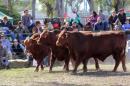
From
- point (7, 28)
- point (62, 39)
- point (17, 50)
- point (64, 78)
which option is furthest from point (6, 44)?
point (64, 78)

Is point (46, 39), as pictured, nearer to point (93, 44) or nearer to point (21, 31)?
point (93, 44)

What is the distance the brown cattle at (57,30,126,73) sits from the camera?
16203mm

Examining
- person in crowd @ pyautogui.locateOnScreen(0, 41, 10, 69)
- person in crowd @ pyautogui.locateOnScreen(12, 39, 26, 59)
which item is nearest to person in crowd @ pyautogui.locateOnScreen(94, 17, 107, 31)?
person in crowd @ pyautogui.locateOnScreen(12, 39, 26, 59)

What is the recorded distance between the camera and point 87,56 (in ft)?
54.0

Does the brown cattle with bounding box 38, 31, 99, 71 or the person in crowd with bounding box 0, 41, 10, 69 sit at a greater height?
the brown cattle with bounding box 38, 31, 99, 71

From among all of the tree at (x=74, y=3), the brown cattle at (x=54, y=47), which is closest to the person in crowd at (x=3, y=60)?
the brown cattle at (x=54, y=47)

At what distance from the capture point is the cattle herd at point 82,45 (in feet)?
53.3

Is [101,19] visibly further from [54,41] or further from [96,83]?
[96,83]

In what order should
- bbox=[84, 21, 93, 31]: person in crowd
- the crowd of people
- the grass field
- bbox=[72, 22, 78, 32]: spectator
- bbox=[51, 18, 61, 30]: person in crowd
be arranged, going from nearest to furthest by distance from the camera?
1. the grass field
2. bbox=[72, 22, 78, 32]: spectator
3. the crowd of people
4. bbox=[84, 21, 93, 31]: person in crowd
5. bbox=[51, 18, 61, 30]: person in crowd

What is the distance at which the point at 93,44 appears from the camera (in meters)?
16.5

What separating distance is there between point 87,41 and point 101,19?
5.97 metres

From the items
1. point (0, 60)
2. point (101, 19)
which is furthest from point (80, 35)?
point (101, 19)

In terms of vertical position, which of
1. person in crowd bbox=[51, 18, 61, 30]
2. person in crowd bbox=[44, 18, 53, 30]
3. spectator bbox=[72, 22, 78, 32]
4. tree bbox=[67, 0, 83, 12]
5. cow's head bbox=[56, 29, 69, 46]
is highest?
cow's head bbox=[56, 29, 69, 46]

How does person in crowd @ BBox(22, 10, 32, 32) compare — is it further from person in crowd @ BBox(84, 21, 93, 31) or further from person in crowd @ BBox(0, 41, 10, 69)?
person in crowd @ BBox(0, 41, 10, 69)
